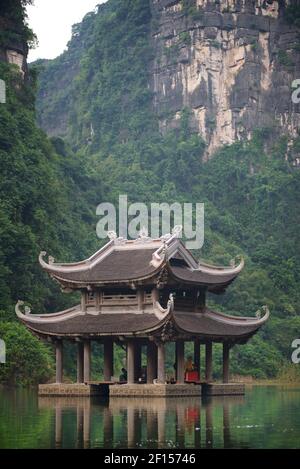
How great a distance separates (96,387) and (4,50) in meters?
43.3

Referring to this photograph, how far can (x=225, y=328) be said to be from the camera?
2056 inches

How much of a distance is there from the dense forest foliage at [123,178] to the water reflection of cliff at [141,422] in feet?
69.4

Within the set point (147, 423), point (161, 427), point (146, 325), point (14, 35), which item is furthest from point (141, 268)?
point (14, 35)

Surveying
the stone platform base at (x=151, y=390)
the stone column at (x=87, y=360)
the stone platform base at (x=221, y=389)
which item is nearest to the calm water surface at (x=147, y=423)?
the stone platform base at (x=151, y=390)

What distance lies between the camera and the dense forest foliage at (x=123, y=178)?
77.4 metres

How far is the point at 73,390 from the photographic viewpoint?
5022cm

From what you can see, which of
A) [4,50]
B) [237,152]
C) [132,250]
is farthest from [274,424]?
[237,152]

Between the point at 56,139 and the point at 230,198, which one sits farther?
the point at 230,198

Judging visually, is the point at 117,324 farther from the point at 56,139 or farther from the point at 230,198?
the point at 230,198

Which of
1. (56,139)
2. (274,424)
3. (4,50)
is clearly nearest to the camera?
(274,424)

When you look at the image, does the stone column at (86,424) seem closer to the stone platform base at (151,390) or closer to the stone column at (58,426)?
the stone column at (58,426)

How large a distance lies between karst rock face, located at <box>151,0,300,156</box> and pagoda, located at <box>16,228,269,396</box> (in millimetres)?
84381

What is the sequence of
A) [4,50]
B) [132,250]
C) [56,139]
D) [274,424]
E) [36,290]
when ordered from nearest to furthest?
1. [274,424]
2. [132,250]
3. [36,290]
4. [4,50]
5. [56,139]

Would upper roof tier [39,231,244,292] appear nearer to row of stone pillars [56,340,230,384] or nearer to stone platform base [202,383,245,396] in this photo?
row of stone pillars [56,340,230,384]
